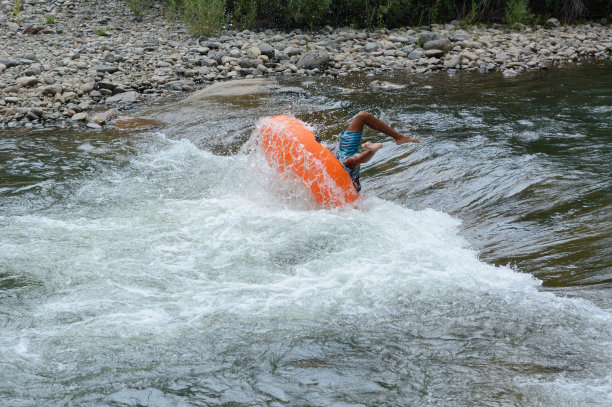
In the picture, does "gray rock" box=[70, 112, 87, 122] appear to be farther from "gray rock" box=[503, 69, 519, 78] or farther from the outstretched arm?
"gray rock" box=[503, 69, 519, 78]

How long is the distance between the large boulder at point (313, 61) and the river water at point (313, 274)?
4711 mm

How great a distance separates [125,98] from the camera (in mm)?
11484

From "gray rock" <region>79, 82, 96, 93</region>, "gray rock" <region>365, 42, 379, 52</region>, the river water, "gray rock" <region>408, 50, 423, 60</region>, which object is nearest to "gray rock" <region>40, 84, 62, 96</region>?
"gray rock" <region>79, 82, 96, 93</region>

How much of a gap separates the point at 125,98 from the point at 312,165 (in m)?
6.34

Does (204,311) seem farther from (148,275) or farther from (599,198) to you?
(599,198)

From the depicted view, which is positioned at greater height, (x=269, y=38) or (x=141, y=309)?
(x=269, y=38)

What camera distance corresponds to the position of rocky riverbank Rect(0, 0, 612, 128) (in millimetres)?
11367

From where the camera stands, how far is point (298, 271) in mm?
5078

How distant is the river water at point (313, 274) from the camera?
3.65 meters

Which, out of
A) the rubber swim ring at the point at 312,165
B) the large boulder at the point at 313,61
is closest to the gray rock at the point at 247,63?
the large boulder at the point at 313,61

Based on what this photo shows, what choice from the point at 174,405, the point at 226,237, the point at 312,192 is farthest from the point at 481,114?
the point at 174,405

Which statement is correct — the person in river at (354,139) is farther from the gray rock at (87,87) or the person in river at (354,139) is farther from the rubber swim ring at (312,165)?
the gray rock at (87,87)

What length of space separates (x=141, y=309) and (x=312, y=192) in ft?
7.89

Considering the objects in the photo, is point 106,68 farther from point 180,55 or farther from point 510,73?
point 510,73
